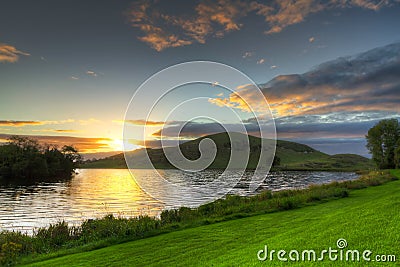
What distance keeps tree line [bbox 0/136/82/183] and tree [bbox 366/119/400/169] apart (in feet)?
359

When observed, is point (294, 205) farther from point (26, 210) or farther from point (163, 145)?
point (26, 210)

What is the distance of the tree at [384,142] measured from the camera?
93000 mm

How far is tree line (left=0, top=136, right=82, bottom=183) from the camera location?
105 meters

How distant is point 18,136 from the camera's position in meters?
116

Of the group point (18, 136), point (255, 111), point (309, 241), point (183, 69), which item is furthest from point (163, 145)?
point (18, 136)

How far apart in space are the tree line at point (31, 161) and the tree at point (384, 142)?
110 metres

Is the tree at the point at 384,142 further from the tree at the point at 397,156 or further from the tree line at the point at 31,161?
the tree line at the point at 31,161

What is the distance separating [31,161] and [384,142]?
399ft

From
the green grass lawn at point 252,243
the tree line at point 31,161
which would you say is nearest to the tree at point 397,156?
the green grass lawn at point 252,243

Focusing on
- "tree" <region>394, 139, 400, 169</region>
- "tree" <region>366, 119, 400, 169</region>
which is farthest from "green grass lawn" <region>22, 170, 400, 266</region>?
"tree" <region>366, 119, 400, 169</region>

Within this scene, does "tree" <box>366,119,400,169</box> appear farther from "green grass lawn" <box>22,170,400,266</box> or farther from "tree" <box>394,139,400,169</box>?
"green grass lawn" <box>22,170,400,266</box>

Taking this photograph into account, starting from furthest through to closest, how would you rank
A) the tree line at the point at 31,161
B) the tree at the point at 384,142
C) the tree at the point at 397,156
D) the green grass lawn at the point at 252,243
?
the tree line at the point at 31,161 < the tree at the point at 384,142 < the tree at the point at 397,156 < the green grass lawn at the point at 252,243

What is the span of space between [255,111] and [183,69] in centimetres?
461

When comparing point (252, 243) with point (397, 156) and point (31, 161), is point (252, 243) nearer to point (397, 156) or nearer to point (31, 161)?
point (397, 156)
